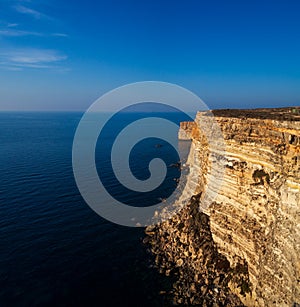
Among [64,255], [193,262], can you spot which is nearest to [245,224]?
[193,262]

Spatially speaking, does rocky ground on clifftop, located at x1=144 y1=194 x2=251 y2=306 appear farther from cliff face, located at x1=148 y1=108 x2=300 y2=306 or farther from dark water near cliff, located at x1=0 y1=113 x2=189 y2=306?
dark water near cliff, located at x1=0 y1=113 x2=189 y2=306

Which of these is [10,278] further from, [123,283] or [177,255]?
[177,255]

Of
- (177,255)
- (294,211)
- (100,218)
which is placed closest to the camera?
(294,211)

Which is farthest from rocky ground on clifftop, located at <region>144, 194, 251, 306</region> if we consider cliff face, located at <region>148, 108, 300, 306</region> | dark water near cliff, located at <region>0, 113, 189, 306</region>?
dark water near cliff, located at <region>0, 113, 189, 306</region>

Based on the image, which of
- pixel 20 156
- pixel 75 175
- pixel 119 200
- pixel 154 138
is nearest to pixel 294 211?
pixel 119 200

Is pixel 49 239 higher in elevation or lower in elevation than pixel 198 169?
lower

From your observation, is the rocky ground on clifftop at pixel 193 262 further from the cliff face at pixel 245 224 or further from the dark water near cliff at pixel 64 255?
the dark water near cliff at pixel 64 255
